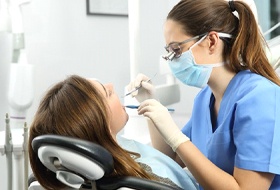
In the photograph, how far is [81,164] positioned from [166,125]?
0.40 metres

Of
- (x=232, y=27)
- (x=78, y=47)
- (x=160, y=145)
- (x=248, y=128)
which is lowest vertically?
(x=160, y=145)

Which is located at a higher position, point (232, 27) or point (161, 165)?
point (232, 27)

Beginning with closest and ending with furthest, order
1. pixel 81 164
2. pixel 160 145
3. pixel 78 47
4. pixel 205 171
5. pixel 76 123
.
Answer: pixel 81 164 → pixel 76 123 → pixel 205 171 → pixel 160 145 → pixel 78 47

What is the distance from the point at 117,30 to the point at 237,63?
53.0 inches

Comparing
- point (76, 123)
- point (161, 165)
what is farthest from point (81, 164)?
point (161, 165)

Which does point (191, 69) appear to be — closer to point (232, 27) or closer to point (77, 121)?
point (232, 27)

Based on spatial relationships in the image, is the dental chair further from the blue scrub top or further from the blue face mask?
the blue face mask

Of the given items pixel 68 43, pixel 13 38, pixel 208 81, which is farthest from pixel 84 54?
pixel 208 81

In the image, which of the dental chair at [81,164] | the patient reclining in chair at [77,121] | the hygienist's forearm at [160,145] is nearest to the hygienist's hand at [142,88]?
the hygienist's forearm at [160,145]

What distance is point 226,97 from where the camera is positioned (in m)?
1.47

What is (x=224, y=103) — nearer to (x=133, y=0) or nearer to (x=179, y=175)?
(x=179, y=175)

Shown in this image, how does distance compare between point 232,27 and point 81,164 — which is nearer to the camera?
point 81,164

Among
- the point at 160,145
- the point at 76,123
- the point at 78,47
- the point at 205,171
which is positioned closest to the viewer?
the point at 76,123

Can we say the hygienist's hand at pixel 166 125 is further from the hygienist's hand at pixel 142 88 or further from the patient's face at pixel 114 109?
the hygienist's hand at pixel 142 88
